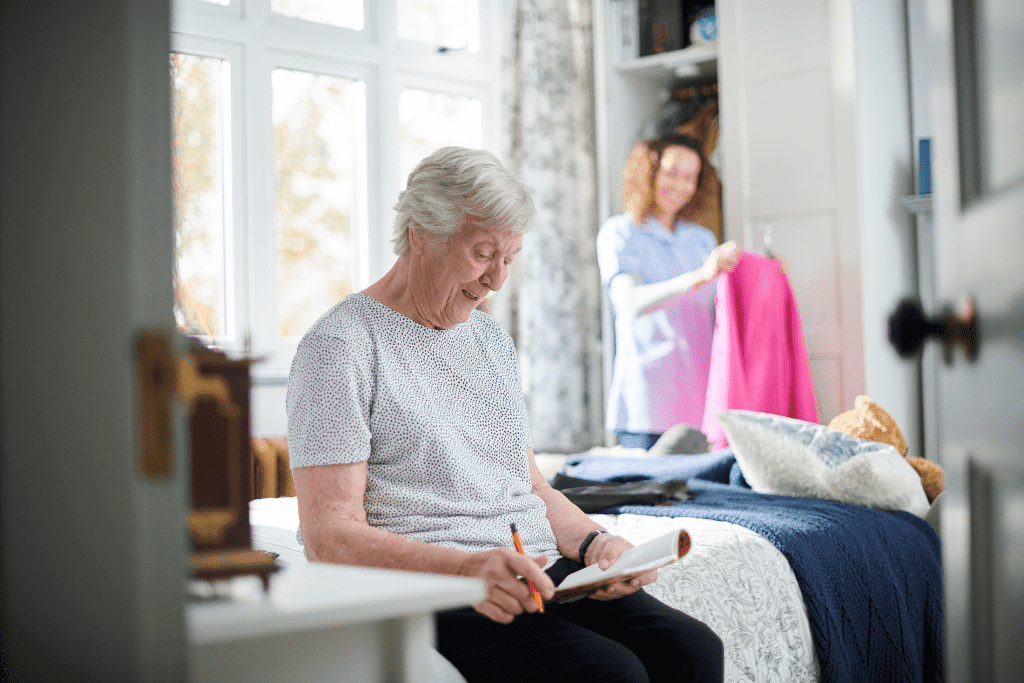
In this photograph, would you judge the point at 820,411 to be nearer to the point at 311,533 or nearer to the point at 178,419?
the point at 311,533

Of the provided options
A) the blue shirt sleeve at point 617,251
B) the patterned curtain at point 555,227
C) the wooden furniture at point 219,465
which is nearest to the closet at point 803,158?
the blue shirt sleeve at point 617,251

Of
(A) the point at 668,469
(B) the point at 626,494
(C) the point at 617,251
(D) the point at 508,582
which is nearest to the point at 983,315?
(D) the point at 508,582

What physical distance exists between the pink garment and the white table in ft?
8.30

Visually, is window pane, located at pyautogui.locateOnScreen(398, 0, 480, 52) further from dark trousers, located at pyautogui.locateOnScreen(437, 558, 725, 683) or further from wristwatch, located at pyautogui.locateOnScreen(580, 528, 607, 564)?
dark trousers, located at pyautogui.locateOnScreen(437, 558, 725, 683)

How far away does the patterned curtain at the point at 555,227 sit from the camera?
385 centimetres

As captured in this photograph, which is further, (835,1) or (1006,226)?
(835,1)

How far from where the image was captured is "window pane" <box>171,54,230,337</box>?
3191 millimetres

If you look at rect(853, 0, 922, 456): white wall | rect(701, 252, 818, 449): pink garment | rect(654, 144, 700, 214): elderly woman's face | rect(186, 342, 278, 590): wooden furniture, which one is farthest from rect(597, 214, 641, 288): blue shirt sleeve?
rect(186, 342, 278, 590): wooden furniture

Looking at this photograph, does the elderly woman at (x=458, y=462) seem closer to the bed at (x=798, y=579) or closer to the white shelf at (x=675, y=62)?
the bed at (x=798, y=579)

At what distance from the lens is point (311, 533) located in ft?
3.99

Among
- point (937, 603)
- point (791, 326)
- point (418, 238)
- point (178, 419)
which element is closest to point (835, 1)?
point (791, 326)

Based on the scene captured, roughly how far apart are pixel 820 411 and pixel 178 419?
2.97 m

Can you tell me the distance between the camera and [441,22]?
394 centimetres

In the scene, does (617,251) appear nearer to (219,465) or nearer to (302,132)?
(302,132)
